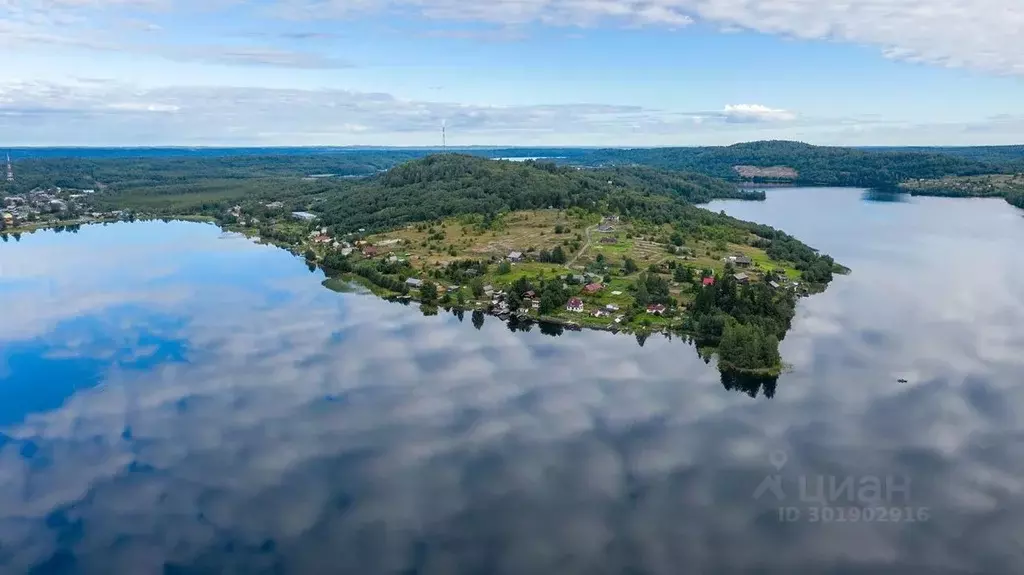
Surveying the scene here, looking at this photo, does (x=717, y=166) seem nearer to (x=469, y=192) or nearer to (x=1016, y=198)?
(x=1016, y=198)

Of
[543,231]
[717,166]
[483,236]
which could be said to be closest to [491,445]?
[483,236]

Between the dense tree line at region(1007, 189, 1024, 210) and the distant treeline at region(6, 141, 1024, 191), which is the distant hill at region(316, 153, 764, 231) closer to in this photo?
the distant treeline at region(6, 141, 1024, 191)

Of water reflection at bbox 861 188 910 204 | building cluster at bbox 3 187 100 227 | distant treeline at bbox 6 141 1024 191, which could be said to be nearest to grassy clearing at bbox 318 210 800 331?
building cluster at bbox 3 187 100 227

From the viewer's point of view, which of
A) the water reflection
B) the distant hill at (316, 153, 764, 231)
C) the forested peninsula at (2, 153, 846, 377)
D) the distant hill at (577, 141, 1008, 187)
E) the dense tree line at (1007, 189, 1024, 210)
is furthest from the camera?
the distant hill at (577, 141, 1008, 187)

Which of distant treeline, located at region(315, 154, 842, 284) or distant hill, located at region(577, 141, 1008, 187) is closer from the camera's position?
distant treeline, located at region(315, 154, 842, 284)

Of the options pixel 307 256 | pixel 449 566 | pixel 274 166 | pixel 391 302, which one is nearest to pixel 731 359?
pixel 449 566

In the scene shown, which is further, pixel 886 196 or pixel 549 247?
pixel 886 196
